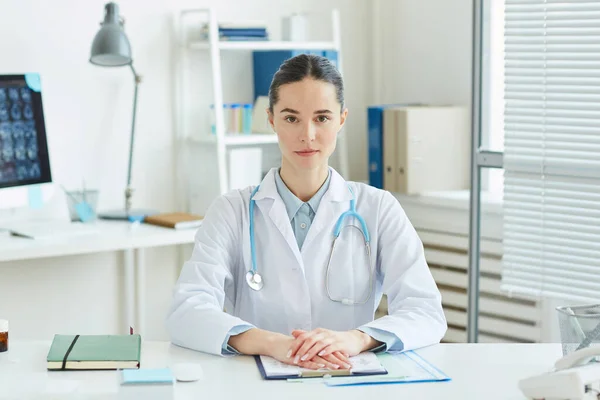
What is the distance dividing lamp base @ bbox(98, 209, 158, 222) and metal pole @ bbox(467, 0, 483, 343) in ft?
3.97

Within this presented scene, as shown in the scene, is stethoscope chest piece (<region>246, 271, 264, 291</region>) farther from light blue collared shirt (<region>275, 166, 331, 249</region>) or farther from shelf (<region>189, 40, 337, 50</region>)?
shelf (<region>189, 40, 337, 50</region>)

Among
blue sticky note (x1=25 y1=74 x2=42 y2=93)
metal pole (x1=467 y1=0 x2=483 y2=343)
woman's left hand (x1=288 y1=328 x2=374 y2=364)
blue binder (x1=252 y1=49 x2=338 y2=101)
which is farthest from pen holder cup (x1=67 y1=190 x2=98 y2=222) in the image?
woman's left hand (x1=288 y1=328 x2=374 y2=364)

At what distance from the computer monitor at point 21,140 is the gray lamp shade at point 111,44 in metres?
0.23

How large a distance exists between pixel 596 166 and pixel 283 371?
1480mm

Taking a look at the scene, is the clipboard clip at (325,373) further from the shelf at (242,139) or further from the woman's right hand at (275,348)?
the shelf at (242,139)

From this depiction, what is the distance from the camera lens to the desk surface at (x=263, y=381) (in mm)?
1634

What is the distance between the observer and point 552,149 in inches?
115

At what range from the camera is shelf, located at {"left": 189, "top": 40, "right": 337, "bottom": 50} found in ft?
12.1

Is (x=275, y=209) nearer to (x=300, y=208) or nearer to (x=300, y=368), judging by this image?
(x=300, y=208)

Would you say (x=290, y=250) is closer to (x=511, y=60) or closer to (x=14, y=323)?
(x=511, y=60)

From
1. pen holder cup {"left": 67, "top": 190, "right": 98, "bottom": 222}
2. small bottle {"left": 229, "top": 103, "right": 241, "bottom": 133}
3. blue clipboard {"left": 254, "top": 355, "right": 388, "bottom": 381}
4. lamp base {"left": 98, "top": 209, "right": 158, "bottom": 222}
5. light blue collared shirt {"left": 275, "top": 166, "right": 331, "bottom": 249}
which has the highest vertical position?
small bottle {"left": 229, "top": 103, "right": 241, "bottom": 133}

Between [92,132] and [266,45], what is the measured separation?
76 cm

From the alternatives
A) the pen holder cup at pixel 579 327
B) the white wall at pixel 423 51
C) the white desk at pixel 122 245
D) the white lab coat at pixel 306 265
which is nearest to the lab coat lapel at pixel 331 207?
the white lab coat at pixel 306 265

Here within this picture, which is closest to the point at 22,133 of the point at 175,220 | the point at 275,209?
the point at 175,220
